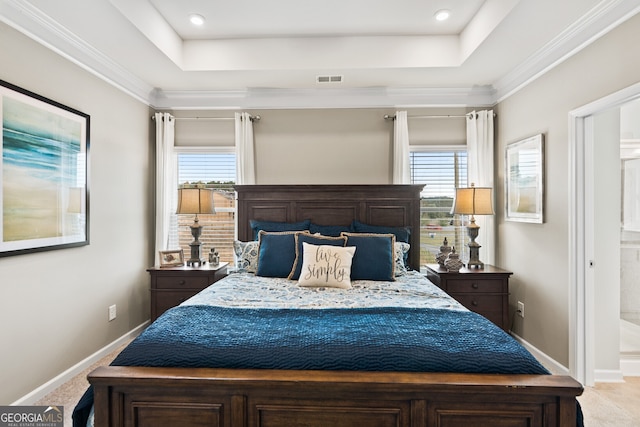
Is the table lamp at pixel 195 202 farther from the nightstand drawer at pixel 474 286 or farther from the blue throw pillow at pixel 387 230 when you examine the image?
the nightstand drawer at pixel 474 286

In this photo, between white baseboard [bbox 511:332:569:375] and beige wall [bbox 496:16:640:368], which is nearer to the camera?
beige wall [bbox 496:16:640:368]

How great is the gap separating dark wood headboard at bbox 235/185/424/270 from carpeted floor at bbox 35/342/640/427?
64.3 inches

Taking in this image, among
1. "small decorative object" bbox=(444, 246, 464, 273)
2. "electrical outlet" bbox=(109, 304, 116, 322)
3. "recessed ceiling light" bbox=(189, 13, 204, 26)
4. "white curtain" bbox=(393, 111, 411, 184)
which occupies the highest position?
"recessed ceiling light" bbox=(189, 13, 204, 26)

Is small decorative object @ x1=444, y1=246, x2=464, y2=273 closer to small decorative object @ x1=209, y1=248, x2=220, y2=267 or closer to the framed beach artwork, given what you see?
small decorative object @ x1=209, y1=248, x2=220, y2=267

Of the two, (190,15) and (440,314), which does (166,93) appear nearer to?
(190,15)

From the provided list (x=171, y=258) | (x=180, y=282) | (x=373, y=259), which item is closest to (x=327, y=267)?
(x=373, y=259)

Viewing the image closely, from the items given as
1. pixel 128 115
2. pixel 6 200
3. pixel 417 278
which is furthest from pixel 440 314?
pixel 128 115

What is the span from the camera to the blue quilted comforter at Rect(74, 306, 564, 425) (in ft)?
4.85

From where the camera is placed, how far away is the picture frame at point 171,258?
3426 mm

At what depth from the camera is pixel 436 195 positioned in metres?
3.83

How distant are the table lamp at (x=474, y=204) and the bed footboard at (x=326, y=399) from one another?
Answer: 201 cm

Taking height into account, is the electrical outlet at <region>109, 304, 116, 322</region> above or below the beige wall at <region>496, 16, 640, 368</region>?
below

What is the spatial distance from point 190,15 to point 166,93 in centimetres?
120

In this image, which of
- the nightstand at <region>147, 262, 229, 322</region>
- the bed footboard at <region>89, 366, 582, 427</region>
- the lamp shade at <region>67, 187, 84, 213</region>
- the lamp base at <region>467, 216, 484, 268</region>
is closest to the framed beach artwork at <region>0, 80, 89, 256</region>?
the lamp shade at <region>67, 187, 84, 213</region>
